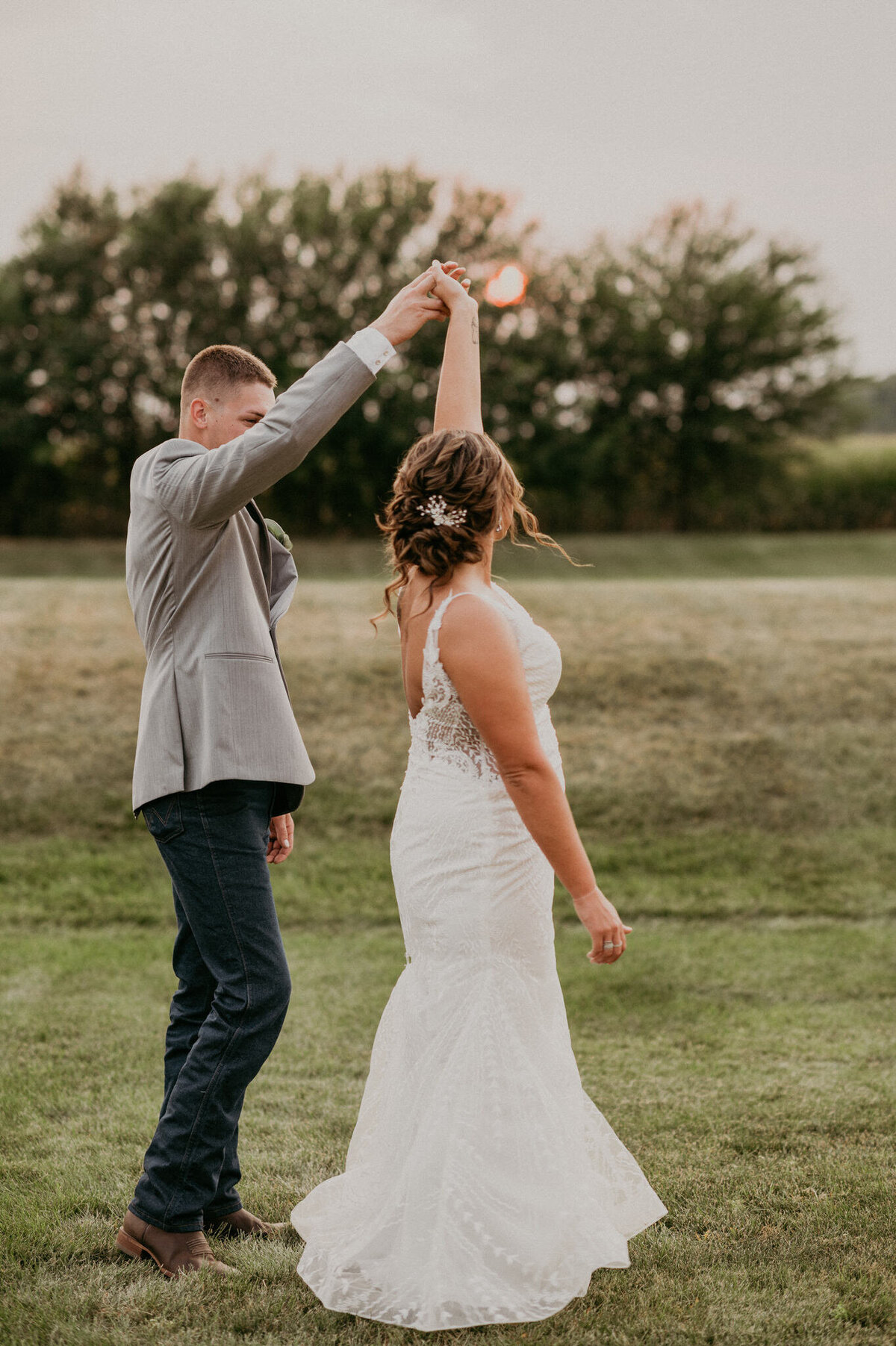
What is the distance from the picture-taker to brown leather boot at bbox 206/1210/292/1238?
3.07 meters

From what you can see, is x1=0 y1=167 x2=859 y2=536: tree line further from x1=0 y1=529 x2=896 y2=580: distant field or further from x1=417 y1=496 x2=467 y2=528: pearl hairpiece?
x1=417 y1=496 x2=467 y2=528: pearl hairpiece

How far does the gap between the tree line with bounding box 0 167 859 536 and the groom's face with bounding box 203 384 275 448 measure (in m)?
23.5

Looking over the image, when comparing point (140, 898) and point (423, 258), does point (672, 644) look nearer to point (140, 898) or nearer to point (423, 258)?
point (140, 898)

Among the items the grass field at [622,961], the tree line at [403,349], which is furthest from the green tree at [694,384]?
the grass field at [622,961]

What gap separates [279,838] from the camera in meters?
3.34

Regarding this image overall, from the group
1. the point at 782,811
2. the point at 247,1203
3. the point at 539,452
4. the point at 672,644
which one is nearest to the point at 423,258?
the point at 539,452

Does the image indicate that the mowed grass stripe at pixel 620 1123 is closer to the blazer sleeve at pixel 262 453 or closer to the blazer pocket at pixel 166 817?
the blazer pocket at pixel 166 817

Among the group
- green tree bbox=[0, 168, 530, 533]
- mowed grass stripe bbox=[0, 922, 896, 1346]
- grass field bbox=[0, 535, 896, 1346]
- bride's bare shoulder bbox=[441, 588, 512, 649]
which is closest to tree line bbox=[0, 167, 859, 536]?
green tree bbox=[0, 168, 530, 533]

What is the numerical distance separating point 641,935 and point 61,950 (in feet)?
10.5

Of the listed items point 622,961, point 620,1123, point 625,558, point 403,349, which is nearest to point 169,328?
point 403,349

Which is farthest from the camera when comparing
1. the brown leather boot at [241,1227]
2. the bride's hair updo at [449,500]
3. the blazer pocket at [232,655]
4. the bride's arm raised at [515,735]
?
the brown leather boot at [241,1227]

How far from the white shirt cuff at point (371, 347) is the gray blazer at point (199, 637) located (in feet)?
0.05

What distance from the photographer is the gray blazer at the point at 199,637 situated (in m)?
2.69

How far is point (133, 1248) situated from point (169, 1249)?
122mm
